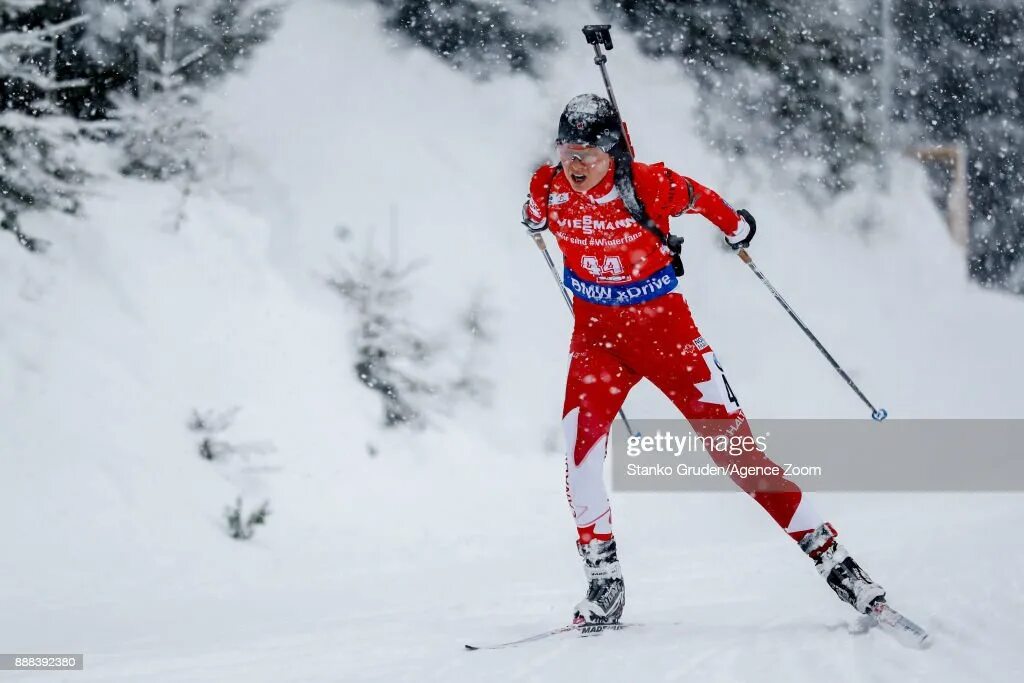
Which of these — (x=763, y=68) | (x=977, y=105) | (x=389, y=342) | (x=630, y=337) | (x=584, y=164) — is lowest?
(x=630, y=337)

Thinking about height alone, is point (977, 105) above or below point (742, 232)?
above

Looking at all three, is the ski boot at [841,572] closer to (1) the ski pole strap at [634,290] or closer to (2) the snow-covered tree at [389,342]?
(1) the ski pole strap at [634,290]

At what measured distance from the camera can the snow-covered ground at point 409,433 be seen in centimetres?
412

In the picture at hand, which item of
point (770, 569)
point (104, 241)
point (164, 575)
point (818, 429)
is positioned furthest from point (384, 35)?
point (770, 569)

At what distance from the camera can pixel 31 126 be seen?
9742 mm

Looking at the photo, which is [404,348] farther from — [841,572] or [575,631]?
[841,572]

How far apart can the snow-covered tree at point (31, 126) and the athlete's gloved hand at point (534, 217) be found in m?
6.96

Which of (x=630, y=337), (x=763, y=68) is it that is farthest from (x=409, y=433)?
(x=763, y=68)

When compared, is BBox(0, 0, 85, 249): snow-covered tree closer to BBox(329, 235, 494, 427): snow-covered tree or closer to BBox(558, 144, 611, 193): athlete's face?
BBox(329, 235, 494, 427): snow-covered tree

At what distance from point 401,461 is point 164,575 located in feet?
10.2

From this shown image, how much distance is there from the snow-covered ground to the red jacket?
145 cm

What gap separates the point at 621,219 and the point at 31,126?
25.8 feet

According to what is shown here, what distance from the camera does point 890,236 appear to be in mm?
15273

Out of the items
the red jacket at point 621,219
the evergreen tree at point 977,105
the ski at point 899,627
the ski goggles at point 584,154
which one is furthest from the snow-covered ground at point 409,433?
the ski goggles at point 584,154
